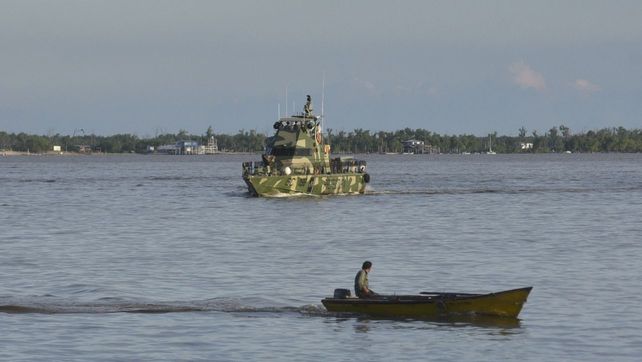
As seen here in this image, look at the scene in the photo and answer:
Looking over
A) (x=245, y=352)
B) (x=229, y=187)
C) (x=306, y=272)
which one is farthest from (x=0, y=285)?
(x=229, y=187)

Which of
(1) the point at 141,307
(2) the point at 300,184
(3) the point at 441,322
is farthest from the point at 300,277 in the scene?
(2) the point at 300,184

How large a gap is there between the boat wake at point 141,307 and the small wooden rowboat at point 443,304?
5.68 ft

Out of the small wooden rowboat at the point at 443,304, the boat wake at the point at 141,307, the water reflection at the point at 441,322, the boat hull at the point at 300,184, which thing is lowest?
the boat wake at the point at 141,307

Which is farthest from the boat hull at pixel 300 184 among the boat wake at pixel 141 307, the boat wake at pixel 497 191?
the boat wake at pixel 141 307

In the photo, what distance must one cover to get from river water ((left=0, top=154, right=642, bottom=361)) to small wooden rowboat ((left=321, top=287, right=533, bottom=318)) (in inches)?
12.0

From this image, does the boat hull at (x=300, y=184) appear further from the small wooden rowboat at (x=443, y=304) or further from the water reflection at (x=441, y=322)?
the water reflection at (x=441, y=322)

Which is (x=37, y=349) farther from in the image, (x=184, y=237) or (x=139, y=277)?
(x=184, y=237)

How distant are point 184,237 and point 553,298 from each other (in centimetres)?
2943

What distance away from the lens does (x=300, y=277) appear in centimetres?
4803

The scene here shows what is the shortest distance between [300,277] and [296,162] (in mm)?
42107

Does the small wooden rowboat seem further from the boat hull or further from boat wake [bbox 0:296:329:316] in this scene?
the boat hull

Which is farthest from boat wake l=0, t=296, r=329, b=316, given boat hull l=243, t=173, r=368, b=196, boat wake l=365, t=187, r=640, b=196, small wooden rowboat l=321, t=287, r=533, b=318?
boat wake l=365, t=187, r=640, b=196

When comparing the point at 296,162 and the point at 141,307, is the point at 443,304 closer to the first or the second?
the point at 141,307

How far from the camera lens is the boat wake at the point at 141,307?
39.3 m
